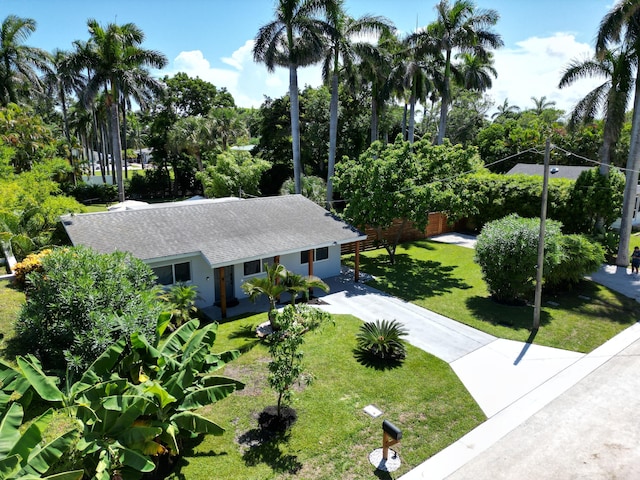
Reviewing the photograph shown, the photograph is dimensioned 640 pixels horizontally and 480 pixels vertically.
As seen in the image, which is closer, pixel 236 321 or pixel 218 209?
pixel 236 321

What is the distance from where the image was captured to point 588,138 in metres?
45.7

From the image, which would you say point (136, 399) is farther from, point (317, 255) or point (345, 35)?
point (345, 35)

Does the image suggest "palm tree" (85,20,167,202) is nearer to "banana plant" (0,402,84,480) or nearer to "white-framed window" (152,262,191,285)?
"white-framed window" (152,262,191,285)

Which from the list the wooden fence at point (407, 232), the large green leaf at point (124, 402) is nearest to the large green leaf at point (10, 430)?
the large green leaf at point (124, 402)

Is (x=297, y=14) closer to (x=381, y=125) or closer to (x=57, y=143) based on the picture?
(x=381, y=125)

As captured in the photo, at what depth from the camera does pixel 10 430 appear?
6117mm

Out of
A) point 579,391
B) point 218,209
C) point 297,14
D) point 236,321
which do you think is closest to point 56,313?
point 236,321

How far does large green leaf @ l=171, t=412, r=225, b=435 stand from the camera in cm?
802

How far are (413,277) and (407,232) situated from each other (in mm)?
8453

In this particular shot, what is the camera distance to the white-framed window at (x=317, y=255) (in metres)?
19.7

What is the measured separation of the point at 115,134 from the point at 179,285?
19.0m

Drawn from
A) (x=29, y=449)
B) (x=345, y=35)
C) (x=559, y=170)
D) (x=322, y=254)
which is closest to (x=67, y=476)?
(x=29, y=449)

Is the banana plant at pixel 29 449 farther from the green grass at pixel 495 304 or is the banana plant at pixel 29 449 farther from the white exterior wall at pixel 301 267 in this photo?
the green grass at pixel 495 304

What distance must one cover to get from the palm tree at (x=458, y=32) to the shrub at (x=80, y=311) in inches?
1094
